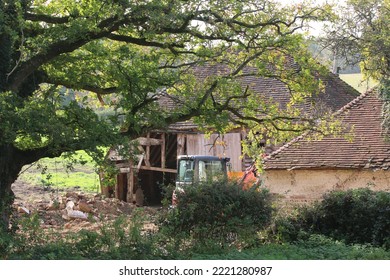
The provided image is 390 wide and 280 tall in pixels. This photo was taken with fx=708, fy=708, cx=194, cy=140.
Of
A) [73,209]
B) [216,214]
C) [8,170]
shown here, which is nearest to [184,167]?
[73,209]

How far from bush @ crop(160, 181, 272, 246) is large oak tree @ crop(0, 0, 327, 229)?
2272 mm

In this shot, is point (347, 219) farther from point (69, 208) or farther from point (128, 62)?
point (69, 208)

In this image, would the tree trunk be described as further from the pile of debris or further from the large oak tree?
the pile of debris

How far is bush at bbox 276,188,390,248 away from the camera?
61.2 feet

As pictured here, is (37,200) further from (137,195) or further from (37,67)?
(37,67)

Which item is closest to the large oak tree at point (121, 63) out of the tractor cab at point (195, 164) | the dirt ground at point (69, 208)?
the tractor cab at point (195, 164)

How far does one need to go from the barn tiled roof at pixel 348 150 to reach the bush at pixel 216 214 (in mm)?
9972

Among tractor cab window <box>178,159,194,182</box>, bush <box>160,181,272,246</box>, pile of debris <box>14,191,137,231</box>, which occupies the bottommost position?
pile of debris <box>14,191,137,231</box>

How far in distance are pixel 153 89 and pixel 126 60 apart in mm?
1118

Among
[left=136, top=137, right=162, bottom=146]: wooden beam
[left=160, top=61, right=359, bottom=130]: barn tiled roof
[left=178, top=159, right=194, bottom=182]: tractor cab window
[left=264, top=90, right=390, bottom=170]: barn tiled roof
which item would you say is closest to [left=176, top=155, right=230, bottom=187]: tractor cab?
[left=178, top=159, right=194, bottom=182]: tractor cab window

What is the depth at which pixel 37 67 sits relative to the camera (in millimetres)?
18203

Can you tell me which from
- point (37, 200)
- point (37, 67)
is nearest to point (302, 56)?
point (37, 67)

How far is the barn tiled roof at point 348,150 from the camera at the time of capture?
27.5 metres
